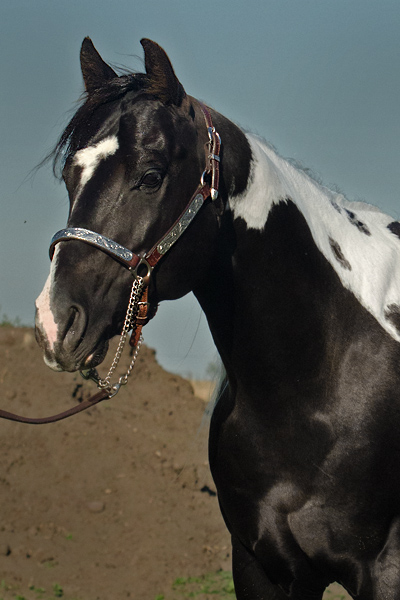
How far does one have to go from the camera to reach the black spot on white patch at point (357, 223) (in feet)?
9.71

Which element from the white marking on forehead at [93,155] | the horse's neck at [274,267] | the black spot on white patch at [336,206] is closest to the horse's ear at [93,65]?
the white marking on forehead at [93,155]

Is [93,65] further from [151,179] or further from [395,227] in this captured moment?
[395,227]

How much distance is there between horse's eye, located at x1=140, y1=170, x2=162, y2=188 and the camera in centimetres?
238

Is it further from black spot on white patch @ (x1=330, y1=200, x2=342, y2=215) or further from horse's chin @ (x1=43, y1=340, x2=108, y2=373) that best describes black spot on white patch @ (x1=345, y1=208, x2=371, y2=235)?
horse's chin @ (x1=43, y1=340, x2=108, y2=373)

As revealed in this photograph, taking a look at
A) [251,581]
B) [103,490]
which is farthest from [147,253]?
[103,490]

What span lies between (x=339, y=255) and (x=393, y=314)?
1.05 ft

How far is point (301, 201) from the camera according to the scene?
2771mm

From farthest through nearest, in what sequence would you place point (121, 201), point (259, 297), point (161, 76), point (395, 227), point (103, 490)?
point (103, 490) < point (395, 227) < point (259, 297) < point (161, 76) < point (121, 201)

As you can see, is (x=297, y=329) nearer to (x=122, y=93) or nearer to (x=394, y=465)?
(x=394, y=465)

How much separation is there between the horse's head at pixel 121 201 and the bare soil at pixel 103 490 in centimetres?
316

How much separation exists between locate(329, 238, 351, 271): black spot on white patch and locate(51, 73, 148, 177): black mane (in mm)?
939

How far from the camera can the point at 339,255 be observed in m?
2.77

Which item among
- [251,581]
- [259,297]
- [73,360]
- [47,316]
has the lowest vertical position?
[251,581]

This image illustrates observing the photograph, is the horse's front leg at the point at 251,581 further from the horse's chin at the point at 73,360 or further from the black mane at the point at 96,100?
the black mane at the point at 96,100
